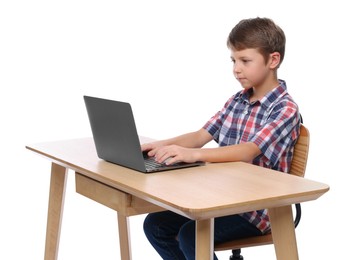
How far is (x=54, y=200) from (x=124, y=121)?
0.97m

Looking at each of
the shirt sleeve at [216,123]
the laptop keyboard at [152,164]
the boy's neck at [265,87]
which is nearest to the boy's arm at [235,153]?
the laptop keyboard at [152,164]

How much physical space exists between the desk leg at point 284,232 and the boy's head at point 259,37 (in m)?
0.68

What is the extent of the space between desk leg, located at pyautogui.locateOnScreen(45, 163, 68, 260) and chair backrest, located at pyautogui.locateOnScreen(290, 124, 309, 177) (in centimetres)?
107

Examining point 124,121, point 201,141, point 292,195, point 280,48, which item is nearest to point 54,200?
point 201,141

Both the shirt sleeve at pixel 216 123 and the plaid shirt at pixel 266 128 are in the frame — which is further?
the shirt sleeve at pixel 216 123

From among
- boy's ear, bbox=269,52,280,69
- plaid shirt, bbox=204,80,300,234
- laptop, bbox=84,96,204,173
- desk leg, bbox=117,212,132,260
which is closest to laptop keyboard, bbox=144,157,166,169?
laptop, bbox=84,96,204,173

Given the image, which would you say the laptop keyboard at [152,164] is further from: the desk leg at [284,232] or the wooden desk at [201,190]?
the desk leg at [284,232]

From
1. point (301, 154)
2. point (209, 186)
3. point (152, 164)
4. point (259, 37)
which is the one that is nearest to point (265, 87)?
point (259, 37)

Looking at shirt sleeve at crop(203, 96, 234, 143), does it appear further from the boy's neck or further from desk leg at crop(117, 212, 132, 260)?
desk leg at crop(117, 212, 132, 260)

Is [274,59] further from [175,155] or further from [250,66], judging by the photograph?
[175,155]

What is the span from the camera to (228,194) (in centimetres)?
252

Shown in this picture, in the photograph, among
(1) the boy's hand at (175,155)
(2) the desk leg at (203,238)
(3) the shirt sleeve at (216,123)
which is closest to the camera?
(2) the desk leg at (203,238)

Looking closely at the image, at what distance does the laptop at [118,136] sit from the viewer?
2857mm

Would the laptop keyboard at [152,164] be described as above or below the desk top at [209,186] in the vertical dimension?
above
